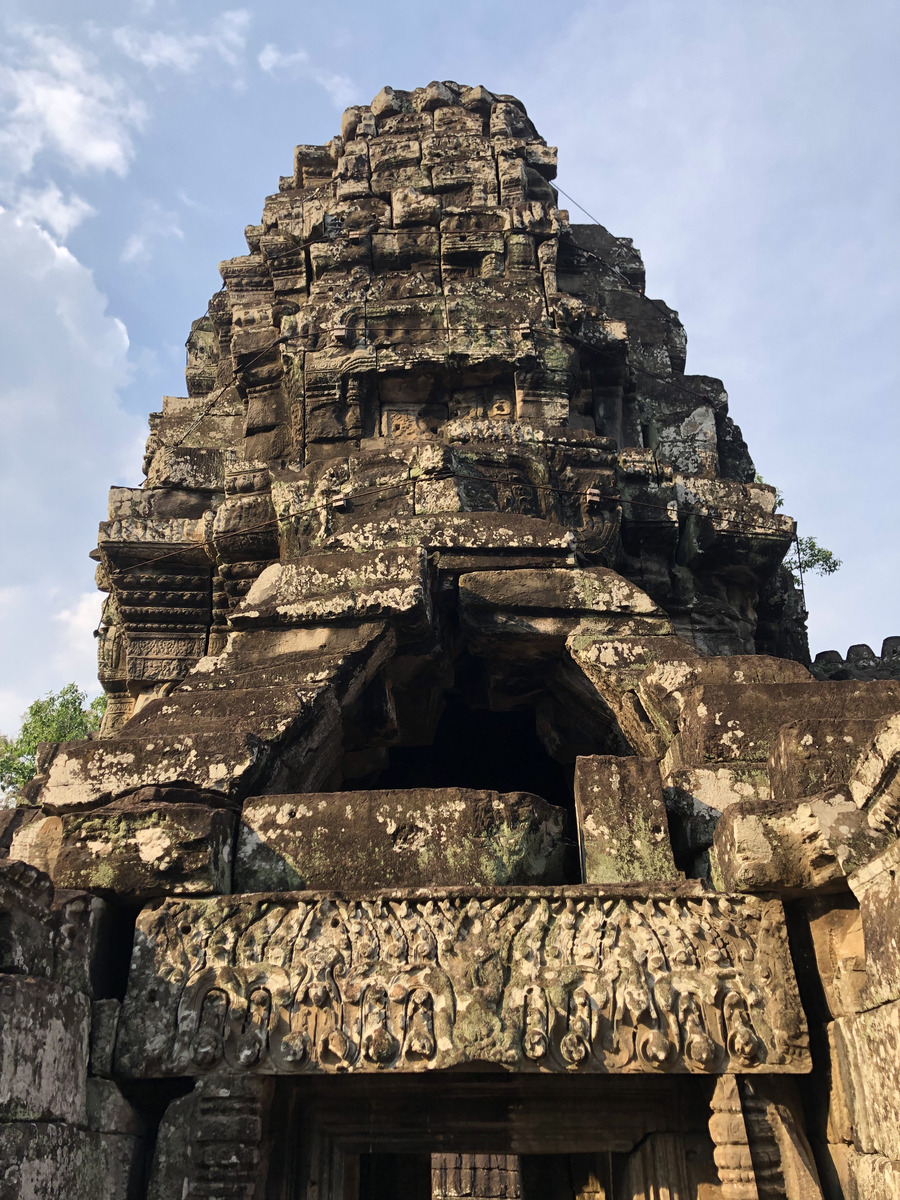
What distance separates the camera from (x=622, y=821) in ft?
→ 13.6

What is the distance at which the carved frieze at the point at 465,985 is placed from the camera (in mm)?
3543

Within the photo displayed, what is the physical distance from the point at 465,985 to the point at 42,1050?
1463 mm

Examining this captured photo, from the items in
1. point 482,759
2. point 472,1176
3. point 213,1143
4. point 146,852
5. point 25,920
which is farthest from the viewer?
point 472,1176

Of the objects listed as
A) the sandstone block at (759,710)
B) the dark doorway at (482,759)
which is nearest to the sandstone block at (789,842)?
the sandstone block at (759,710)

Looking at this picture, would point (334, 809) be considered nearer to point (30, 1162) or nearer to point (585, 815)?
point (585, 815)

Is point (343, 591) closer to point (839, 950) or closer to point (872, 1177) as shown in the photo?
point (839, 950)

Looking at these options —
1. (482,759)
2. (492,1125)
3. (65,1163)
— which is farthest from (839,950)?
(482,759)

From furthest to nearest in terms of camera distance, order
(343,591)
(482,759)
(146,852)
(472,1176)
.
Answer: (472,1176) < (482,759) < (343,591) < (146,852)

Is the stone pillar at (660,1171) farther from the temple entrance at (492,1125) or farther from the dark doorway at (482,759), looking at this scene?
the dark doorway at (482,759)

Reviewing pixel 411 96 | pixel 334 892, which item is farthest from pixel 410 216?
pixel 334 892

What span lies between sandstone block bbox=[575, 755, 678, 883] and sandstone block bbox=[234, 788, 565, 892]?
0.71ft

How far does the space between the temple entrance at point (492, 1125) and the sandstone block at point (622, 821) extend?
0.79 metres

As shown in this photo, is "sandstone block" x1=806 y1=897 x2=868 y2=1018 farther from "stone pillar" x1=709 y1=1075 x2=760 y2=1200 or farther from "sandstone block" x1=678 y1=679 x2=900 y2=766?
"sandstone block" x1=678 y1=679 x2=900 y2=766

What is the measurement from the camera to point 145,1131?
371cm
